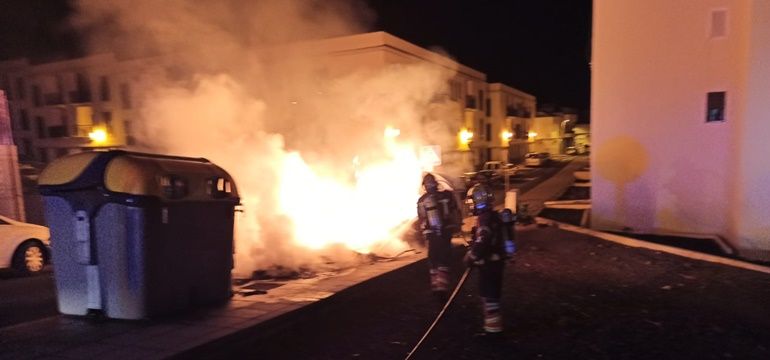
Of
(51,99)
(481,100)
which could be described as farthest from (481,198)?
(481,100)

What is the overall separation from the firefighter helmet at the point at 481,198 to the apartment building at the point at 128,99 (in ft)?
21.6

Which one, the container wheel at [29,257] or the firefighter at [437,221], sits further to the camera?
the container wheel at [29,257]

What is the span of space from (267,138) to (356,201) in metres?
2.71

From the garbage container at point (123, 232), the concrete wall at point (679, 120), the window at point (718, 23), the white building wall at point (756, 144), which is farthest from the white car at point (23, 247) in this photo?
the window at point (718, 23)

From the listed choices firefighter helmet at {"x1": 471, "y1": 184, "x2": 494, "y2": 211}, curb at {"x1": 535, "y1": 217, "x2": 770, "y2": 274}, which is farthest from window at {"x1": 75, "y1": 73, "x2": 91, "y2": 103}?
firefighter helmet at {"x1": 471, "y1": 184, "x2": 494, "y2": 211}

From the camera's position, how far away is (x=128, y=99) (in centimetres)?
1086

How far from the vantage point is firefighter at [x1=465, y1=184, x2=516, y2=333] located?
5340 mm

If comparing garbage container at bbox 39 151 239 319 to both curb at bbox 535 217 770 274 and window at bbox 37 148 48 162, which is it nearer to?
curb at bbox 535 217 770 274

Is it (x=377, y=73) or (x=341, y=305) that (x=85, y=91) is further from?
(x=341, y=305)

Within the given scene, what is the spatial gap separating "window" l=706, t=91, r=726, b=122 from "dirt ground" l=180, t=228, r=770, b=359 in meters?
4.50

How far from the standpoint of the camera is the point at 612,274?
331 inches

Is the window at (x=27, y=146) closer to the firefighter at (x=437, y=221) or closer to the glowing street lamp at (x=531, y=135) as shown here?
the firefighter at (x=437, y=221)

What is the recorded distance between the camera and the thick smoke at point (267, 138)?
887 centimetres

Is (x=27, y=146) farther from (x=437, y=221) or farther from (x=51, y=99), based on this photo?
(x=437, y=221)
